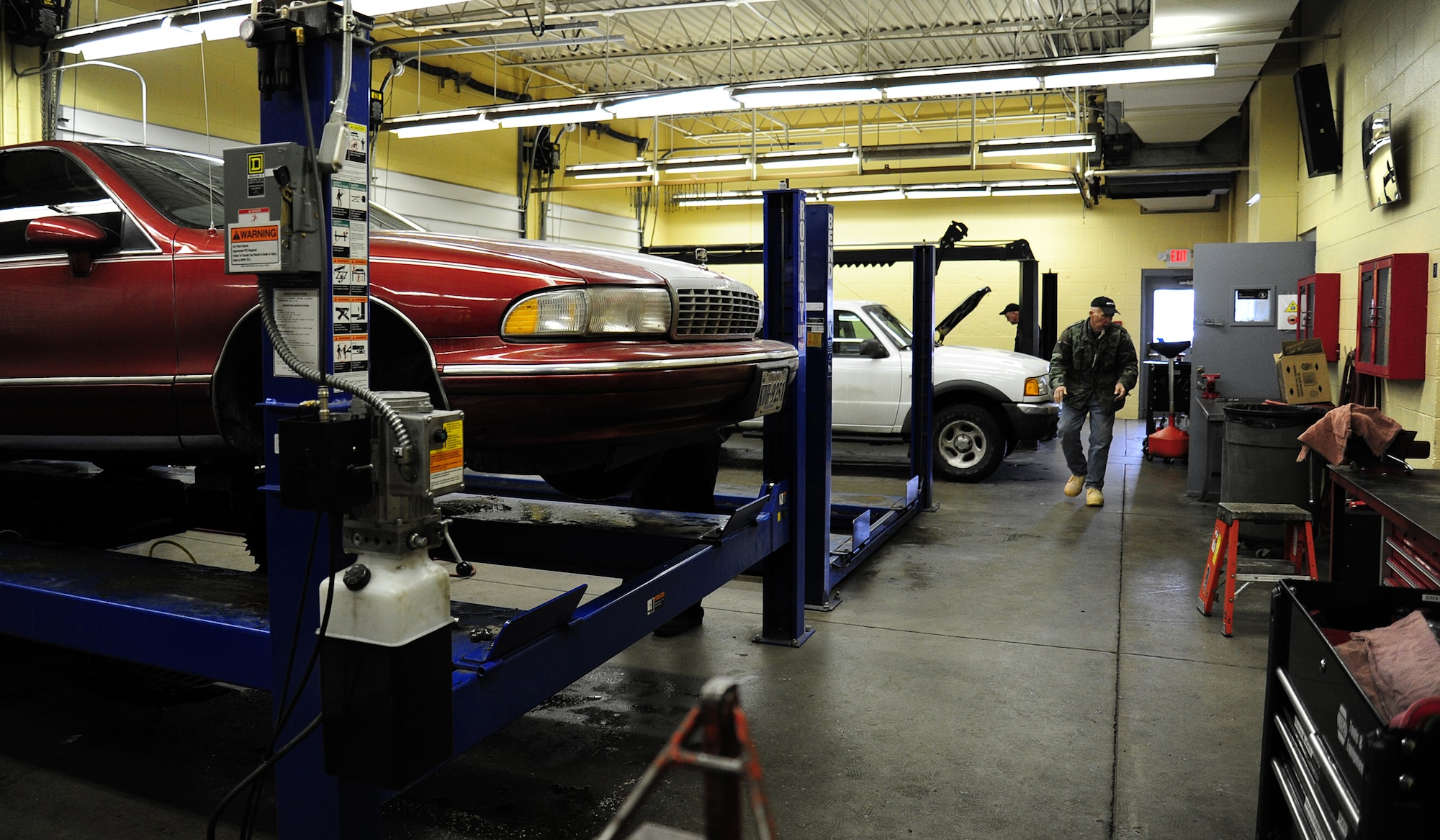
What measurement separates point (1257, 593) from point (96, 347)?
5.07 metres

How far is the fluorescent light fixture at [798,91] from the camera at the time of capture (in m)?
8.35

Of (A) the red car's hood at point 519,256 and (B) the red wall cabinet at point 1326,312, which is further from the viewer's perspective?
(B) the red wall cabinet at point 1326,312

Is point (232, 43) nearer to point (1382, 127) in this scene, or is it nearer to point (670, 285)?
point (670, 285)

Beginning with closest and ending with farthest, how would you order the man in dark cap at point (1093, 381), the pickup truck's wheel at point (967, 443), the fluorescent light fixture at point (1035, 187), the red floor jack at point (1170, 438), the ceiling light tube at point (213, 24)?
the ceiling light tube at point (213, 24) < the man in dark cap at point (1093, 381) < the pickup truck's wheel at point (967, 443) < the red floor jack at point (1170, 438) < the fluorescent light fixture at point (1035, 187)

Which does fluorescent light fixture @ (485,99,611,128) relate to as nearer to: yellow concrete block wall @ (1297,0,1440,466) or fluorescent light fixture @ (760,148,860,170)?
fluorescent light fixture @ (760,148,860,170)

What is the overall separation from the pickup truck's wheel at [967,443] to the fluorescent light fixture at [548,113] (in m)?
4.43

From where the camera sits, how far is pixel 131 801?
8.84ft

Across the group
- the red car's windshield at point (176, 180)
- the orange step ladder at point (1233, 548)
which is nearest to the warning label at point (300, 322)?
the red car's windshield at point (176, 180)

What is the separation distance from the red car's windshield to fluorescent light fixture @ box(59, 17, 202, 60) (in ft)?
15.2

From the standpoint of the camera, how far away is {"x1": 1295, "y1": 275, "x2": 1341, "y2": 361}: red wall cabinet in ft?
24.2

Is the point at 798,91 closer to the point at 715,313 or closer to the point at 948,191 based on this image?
the point at 715,313

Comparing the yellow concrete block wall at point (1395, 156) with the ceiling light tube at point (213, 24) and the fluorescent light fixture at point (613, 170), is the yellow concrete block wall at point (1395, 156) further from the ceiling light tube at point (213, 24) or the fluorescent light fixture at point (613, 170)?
the fluorescent light fixture at point (613, 170)

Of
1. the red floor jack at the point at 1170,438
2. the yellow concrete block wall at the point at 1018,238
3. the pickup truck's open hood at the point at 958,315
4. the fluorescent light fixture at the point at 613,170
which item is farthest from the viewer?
the yellow concrete block wall at the point at 1018,238

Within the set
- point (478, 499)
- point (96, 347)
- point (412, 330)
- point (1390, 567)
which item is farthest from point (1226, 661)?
point (96, 347)
